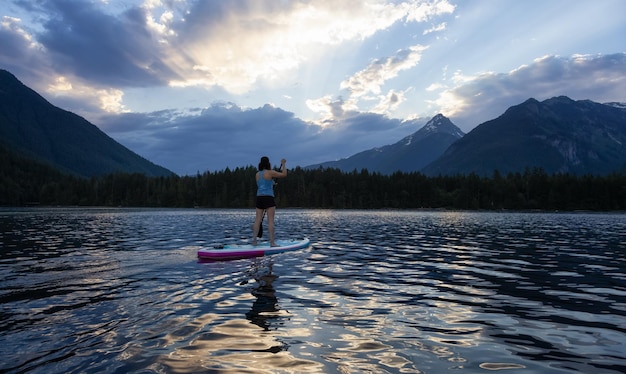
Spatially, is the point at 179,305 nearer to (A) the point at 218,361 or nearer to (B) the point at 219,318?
(B) the point at 219,318

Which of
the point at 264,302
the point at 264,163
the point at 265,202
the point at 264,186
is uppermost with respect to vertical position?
the point at 264,163

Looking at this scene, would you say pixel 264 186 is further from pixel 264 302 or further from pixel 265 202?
pixel 264 302

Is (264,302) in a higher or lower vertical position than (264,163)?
lower

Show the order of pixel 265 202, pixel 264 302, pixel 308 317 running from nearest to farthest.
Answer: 1. pixel 308 317
2. pixel 264 302
3. pixel 265 202

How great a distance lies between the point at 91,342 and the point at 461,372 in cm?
690

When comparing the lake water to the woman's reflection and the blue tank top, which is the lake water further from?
the blue tank top

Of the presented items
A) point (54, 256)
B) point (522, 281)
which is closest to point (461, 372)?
point (522, 281)

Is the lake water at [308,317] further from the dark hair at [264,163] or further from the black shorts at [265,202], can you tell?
the dark hair at [264,163]

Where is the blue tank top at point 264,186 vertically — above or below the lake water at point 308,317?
above

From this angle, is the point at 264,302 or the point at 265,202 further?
the point at 265,202

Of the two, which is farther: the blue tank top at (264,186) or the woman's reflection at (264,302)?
the blue tank top at (264,186)

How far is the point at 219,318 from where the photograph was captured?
939cm

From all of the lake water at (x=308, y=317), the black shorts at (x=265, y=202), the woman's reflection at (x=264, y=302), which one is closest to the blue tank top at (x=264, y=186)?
the black shorts at (x=265, y=202)

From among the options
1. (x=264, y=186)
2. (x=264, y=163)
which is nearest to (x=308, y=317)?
(x=264, y=186)
